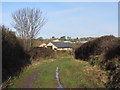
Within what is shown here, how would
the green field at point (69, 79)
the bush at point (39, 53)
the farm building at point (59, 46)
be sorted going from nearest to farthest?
the green field at point (69, 79), the bush at point (39, 53), the farm building at point (59, 46)

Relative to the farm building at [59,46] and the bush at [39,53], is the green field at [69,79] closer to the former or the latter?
the bush at [39,53]

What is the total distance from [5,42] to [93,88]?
998cm

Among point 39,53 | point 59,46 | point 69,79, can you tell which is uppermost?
point 69,79

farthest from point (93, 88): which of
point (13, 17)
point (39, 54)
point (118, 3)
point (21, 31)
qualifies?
point (13, 17)

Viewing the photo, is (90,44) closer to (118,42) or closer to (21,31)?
(118,42)

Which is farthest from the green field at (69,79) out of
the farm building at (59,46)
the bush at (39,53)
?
the farm building at (59,46)

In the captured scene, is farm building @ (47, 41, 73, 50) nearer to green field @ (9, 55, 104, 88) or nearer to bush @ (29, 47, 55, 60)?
bush @ (29, 47, 55, 60)

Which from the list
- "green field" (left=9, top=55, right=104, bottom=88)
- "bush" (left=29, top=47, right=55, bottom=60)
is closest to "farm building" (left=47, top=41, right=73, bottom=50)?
"bush" (left=29, top=47, right=55, bottom=60)

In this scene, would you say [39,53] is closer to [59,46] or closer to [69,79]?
[69,79]

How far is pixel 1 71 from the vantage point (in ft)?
50.8

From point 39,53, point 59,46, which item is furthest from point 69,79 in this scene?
point 59,46

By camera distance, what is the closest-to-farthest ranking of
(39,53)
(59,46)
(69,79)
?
(69,79) → (39,53) → (59,46)

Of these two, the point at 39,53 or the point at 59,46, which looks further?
the point at 59,46

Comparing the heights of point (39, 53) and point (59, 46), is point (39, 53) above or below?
above
